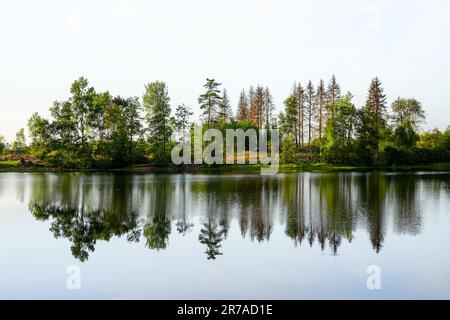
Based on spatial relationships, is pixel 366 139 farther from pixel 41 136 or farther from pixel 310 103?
pixel 41 136

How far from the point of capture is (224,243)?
18.0m

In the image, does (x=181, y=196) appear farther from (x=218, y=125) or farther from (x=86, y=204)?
(x=218, y=125)

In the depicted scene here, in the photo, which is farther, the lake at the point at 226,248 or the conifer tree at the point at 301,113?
the conifer tree at the point at 301,113

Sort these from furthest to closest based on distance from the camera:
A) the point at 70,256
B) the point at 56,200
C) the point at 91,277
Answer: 1. the point at 56,200
2. the point at 70,256
3. the point at 91,277

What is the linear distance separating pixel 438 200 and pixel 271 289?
21.8 meters

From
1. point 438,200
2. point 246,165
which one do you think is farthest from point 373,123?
point 438,200

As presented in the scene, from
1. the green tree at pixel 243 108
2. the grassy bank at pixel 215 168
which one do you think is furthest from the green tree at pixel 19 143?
the green tree at pixel 243 108

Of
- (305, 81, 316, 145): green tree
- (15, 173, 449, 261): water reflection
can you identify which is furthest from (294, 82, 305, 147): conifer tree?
(15, 173, 449, 261): water reflection

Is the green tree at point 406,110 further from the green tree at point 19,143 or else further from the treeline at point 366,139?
the green tree at point 19,143

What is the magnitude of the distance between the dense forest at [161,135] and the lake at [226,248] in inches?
1847

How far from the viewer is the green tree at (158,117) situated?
78875mm

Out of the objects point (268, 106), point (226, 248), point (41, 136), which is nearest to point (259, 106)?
point (268, 106)

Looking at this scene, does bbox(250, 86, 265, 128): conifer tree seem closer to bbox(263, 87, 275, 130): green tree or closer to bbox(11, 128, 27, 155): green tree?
bbox(263, 87, 275, 130): green tree

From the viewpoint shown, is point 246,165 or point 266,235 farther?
point 246,165
